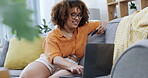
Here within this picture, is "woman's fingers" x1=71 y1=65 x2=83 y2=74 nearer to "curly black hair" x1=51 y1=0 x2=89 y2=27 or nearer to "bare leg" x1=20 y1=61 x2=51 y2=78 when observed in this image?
"bare leg" x1=20 y1=61 x2=51 y2=78

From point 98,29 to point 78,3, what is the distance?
0.26 metres

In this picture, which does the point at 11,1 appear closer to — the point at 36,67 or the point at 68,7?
the point at 36,67

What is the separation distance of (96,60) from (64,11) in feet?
2.37

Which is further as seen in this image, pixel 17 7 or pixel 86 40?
pixel 86 40

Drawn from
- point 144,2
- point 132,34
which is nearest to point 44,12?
point 144,2

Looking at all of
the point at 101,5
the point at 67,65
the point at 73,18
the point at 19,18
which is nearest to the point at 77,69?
the point at 67,65

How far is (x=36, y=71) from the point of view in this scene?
1698mm

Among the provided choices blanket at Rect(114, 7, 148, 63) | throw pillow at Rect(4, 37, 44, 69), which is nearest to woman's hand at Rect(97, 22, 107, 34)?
blanket at Rect(114, 7, 148, 63)

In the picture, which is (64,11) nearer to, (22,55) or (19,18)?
(22,55)

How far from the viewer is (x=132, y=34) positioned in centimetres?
148

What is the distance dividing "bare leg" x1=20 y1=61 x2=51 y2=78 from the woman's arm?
0.11m

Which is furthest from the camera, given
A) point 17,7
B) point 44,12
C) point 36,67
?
point 44,12

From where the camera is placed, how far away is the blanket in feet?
4.60

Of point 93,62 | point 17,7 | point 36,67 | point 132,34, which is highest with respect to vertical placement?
point 17,7
